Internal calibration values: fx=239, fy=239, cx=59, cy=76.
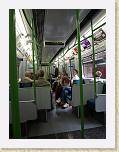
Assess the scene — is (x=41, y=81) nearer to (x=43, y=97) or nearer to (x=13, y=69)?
(x=43, y=97)

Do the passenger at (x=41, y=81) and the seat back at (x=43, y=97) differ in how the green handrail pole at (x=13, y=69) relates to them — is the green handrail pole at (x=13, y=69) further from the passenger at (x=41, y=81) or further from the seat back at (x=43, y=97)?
the seat back at (x=43, y=97)

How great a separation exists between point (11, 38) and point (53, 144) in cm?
72

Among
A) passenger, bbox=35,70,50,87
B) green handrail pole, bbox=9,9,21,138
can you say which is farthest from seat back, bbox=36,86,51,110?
green handrail pole, bbox=9,9,21,138

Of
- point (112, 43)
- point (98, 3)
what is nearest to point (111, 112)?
point (112, 43)

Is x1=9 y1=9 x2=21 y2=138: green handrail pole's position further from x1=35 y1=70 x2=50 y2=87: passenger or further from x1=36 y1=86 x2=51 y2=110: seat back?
x1=36 y1=86 x2=51 y2=110: seat back

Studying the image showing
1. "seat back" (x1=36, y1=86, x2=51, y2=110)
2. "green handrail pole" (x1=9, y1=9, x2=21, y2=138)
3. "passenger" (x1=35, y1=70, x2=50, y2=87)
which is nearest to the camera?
"green handrail pole" (x1=9, y1=9, x2=21, y2=138)

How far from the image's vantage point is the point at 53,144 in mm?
1490

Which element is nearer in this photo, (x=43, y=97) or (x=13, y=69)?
(x=13, y=69)

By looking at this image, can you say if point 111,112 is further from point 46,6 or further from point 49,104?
point 49,104

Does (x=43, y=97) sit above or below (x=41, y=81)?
below

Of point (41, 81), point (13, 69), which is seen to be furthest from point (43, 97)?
point (13, 69)

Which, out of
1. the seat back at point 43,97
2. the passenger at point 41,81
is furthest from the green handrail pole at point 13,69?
the seat back at point 43,97

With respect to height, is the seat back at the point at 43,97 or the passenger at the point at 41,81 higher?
the passenger at the point at 41,81

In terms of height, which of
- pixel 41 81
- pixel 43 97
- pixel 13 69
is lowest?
pixel 43 97
